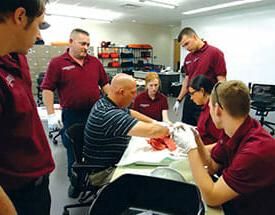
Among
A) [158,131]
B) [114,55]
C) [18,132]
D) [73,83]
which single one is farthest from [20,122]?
[114,55]

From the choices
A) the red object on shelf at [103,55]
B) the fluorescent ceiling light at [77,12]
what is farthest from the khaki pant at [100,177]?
the red object on shelf at [103,55]

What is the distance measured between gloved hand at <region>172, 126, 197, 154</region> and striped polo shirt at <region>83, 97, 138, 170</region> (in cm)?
33

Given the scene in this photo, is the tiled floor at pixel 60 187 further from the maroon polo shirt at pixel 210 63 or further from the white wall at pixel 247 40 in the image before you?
the white wall at pixel 247 40

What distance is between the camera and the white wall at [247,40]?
24.2 ft

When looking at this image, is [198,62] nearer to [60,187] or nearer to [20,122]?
[60,187]

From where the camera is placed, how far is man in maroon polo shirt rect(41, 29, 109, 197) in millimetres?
2518

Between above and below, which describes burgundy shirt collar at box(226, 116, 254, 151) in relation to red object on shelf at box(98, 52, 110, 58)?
below

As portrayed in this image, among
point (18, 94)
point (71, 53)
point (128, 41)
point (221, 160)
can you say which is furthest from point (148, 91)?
point (128, 41)

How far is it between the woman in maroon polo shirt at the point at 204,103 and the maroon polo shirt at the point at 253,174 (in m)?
0.83

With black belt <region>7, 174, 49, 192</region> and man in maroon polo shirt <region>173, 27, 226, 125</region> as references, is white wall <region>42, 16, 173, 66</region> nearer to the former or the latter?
man in maroon polo shirt <region>173, 27, 226, 125</region>

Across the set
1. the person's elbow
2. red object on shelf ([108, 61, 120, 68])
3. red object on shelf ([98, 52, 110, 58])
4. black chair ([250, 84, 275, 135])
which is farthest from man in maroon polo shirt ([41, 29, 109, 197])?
red object on shelf ([98, 52, 110, 58])

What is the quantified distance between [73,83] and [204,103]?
129cm

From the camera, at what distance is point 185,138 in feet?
4.60

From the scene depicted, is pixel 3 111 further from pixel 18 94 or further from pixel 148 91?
pixel 148 91
